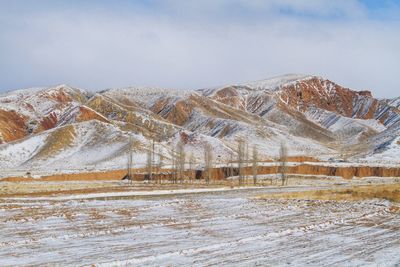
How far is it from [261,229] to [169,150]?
13837 cm

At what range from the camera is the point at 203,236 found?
2739cm

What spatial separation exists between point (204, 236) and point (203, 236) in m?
0.05

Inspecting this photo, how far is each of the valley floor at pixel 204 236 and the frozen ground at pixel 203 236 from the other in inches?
1.5

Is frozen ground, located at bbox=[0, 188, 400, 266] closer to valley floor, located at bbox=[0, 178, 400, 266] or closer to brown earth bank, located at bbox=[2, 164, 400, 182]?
valley floor, located at bbox=[0, 178, 400, 266]

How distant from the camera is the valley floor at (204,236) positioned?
21.1 meters

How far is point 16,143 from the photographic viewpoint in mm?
172375

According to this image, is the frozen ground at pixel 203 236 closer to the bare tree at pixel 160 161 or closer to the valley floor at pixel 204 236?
the valley floor at pixel 204 236

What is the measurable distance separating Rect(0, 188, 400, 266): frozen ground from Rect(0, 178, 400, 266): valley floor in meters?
0.04

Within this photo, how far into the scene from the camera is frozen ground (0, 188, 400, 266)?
69.1ft

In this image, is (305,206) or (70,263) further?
(305,206)

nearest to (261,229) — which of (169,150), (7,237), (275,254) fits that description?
(275,254)

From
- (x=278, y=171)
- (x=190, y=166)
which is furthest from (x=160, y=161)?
(x=278, y=171)

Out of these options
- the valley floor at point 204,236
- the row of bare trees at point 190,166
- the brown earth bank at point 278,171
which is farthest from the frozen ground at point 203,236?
the brown earth bank at point 278,171

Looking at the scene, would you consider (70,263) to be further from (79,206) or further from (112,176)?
(112,176)
